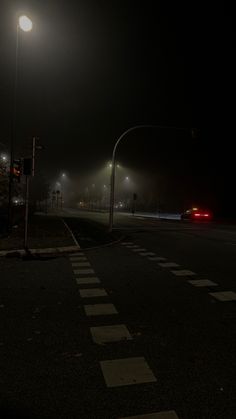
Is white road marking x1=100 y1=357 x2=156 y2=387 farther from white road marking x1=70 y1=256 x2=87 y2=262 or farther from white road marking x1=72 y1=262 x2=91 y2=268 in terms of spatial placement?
white road marking x1=70 y1=256 x2=87 y2=262

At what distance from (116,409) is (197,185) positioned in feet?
213

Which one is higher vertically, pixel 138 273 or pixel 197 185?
pixel 197 185

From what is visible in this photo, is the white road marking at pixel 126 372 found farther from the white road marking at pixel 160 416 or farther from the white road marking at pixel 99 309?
the white road marking at pixel 99 309

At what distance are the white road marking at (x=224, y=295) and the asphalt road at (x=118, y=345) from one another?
0.02 metres

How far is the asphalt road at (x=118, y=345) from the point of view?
3.29 meters

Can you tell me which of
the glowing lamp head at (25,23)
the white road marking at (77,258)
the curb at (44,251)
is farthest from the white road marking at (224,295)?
the glowing lamp head at (25,23)

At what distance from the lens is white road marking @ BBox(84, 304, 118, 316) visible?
5.97 metres

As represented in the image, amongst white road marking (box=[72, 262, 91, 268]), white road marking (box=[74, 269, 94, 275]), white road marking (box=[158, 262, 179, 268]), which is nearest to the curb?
white road marking (box=[72, 262, 91, 268])

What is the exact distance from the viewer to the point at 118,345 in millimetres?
4652

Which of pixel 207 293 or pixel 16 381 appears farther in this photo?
pixel 207 293

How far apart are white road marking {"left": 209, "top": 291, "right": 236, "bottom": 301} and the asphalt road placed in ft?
0.06

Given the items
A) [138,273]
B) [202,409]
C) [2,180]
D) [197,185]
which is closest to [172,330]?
[202,409]

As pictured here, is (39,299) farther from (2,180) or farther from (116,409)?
(2,180)

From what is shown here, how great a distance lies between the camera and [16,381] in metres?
3.66
